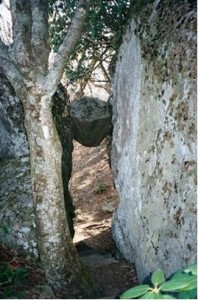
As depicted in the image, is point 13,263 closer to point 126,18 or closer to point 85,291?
point 85,291

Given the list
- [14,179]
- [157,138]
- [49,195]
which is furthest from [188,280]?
[14,179]

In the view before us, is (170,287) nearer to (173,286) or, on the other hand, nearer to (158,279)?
(173,286)

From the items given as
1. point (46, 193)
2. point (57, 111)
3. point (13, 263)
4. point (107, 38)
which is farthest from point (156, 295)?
point (107, 38)

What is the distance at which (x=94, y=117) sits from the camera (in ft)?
27.3

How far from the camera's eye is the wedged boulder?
27.3ft

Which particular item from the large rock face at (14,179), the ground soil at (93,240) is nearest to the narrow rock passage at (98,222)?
the ground soil at (93,240)

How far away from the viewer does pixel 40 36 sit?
4836 mm

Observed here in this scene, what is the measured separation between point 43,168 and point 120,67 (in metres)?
3.31

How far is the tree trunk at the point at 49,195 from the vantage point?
4.62 meters

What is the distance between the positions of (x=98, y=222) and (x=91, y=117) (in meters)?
4.13

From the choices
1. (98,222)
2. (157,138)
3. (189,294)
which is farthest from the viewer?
(98,222)

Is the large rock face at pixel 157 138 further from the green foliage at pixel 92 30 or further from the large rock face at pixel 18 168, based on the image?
the large rock face at pixel 18 168

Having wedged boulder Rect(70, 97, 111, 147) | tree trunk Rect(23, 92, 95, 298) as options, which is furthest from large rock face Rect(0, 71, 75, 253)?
tree trunk Rect(23, 92, 95, 298)

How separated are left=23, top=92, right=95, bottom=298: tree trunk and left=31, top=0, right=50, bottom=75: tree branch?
1.57 feet
